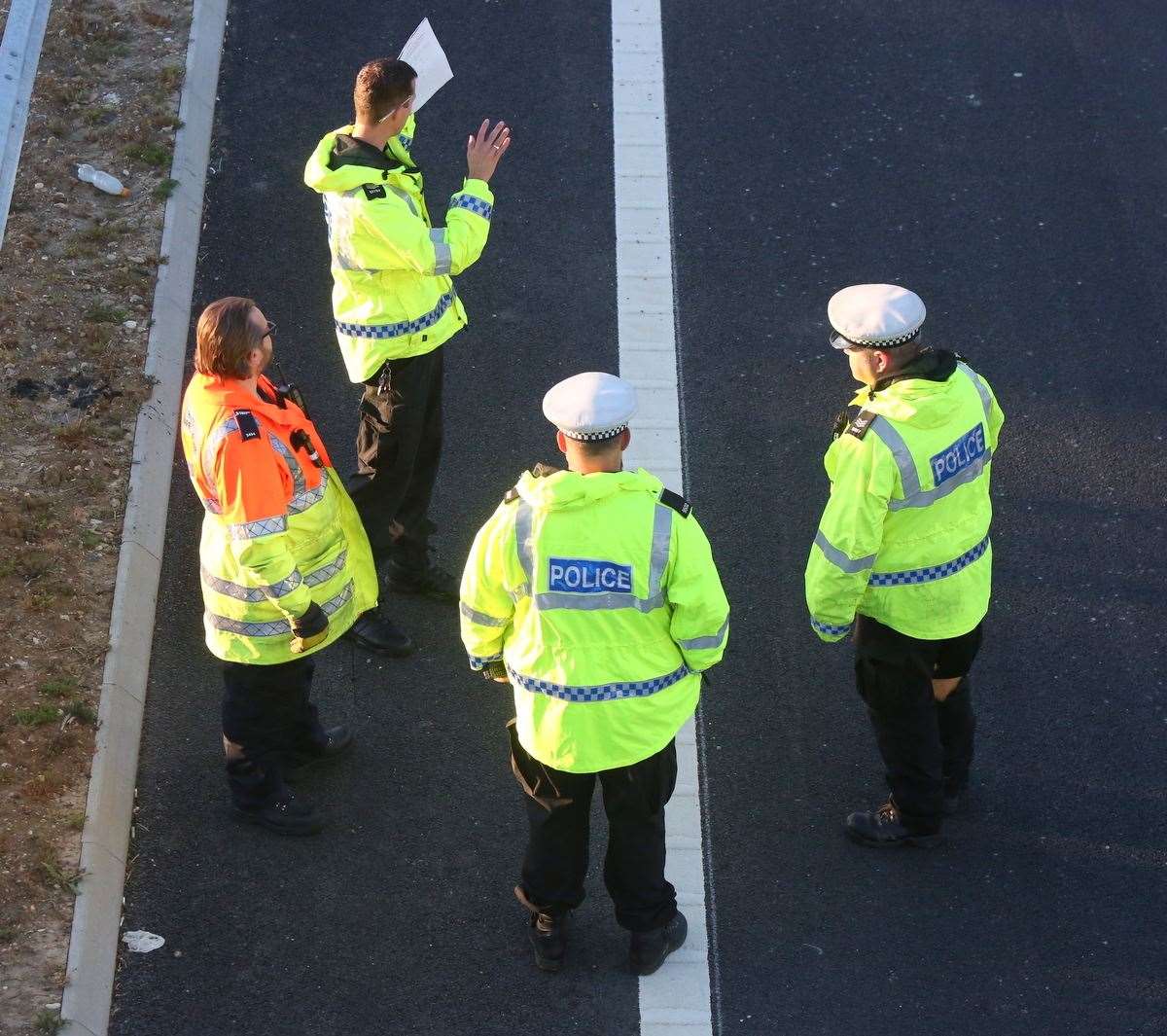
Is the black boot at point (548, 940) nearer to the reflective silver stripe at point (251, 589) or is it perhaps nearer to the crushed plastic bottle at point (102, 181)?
the reflective silver stripe at point (251, 589)

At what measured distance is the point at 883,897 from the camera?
518 centimetres

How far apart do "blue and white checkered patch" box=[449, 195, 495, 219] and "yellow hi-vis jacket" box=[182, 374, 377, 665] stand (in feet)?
3.55

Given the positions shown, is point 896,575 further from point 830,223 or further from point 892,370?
point 830,223

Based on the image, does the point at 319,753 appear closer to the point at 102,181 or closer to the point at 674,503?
the point at 674,503

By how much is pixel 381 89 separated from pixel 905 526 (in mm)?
2483

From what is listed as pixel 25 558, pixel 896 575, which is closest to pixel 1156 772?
pixel 896 575

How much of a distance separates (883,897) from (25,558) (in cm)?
373

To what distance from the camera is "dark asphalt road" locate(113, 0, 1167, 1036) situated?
4988 mm

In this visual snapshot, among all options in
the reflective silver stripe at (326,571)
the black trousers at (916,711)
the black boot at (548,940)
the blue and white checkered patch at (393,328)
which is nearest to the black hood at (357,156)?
the blue and white checkered patch at (393,328)

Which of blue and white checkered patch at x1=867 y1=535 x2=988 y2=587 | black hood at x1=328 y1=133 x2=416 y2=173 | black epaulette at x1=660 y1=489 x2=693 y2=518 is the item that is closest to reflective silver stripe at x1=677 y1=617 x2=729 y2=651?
black epaulette at x1=660 y1=489 x2=693 y2=518

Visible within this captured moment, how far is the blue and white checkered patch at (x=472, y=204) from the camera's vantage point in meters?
5.37

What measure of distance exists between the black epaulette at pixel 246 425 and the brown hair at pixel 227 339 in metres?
0.15

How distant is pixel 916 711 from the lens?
501 centimetres

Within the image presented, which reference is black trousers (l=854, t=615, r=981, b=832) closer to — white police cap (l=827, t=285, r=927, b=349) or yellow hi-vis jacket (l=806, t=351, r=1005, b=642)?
yellow hi-vis jacket (l=806, t=351, r=1005, b=642)
